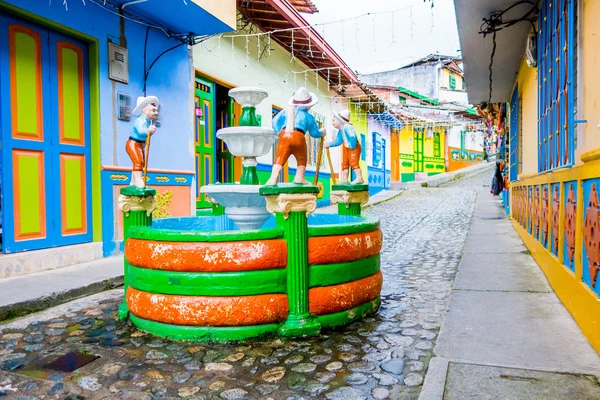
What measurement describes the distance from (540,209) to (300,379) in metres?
4.31

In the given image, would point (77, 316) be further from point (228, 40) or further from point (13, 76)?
point (228, 40)

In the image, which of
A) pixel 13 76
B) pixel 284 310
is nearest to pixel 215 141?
pixel 13 76

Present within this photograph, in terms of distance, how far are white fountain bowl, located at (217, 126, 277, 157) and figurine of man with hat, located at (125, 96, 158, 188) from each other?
62 cm

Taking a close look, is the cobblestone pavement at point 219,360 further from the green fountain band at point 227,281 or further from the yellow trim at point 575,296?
the yellow trim at point 575,296

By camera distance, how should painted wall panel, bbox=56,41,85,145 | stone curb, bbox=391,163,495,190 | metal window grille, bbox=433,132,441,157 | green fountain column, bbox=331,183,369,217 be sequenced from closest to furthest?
green fountain column, bbox=331,183,369,217 < painted wall panel, bbox=56,41,85,145 < stone curb, bbox=391,163,495,190 < metal window grille, bbox=433,132,441,157

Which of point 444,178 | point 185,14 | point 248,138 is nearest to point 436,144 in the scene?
point 444,178

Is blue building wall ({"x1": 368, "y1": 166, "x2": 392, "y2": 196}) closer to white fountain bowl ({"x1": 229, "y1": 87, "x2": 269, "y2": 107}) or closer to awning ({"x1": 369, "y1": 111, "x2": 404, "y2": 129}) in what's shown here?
awning ({"x1": 369, "y1": 111, "x2": 404, "y2": 129})

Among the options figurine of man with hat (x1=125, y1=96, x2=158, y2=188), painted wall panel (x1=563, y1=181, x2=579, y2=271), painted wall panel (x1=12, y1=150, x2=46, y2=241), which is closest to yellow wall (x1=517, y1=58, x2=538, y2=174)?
painted wall panel (x1=563, y1=181, x2=579, y2=271)

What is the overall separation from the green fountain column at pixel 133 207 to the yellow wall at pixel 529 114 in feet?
17.6

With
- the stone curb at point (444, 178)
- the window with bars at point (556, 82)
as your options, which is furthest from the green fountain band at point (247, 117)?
the stone curb at point (444, 178)

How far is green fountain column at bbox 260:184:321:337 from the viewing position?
3.34 m

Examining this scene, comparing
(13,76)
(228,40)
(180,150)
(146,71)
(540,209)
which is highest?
(228,40)

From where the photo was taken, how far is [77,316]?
4055 millimetres

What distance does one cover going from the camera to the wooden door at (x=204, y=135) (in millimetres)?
9219
